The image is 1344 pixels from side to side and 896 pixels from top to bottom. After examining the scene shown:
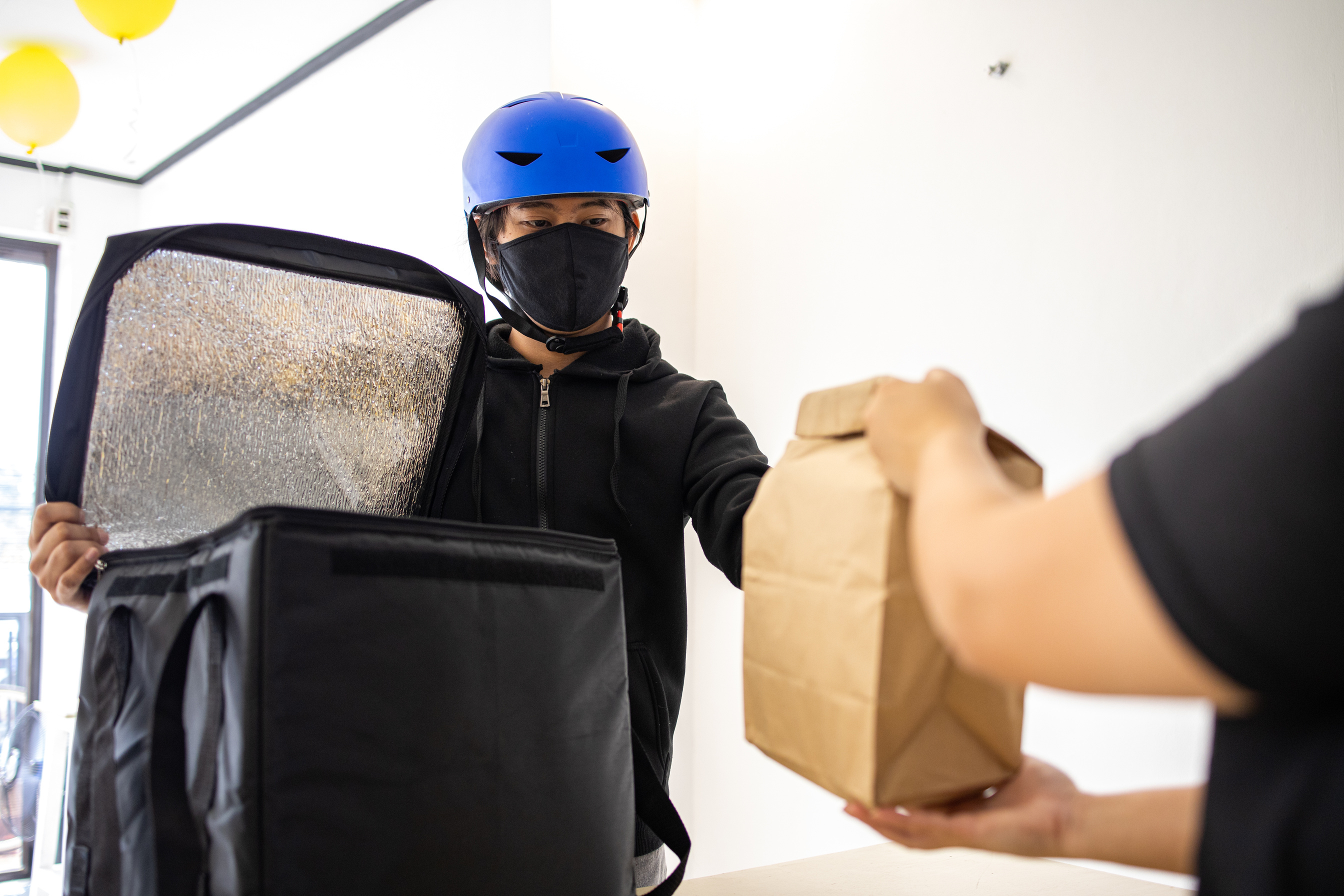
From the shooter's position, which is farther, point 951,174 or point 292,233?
point 951,174

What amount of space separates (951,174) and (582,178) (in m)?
1.06

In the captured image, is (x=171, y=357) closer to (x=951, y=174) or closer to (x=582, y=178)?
(x=582, y=178)

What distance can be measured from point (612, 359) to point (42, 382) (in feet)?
14.0

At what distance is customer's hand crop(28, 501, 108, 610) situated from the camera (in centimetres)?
79

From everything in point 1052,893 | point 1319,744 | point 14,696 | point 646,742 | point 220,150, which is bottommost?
point 14,696

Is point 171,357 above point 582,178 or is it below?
below

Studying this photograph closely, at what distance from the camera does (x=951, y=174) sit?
A: 6.48 feet

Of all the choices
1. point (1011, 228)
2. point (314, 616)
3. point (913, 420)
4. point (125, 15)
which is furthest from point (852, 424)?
point (125, 15)

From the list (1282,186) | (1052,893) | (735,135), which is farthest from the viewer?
(735,135)

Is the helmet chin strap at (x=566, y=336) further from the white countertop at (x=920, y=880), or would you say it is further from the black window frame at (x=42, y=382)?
the black window frame at (x=42, y=382)

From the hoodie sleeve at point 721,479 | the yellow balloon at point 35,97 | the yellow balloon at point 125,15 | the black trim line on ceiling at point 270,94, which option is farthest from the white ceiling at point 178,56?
the hoodie sleeve at point 721,479

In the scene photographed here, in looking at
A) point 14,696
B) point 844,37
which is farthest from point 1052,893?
point 14,696

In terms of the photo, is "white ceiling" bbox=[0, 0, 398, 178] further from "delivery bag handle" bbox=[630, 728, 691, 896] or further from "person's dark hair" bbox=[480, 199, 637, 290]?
"delivery bag handle" bbox=[630, 728, 691, 896]

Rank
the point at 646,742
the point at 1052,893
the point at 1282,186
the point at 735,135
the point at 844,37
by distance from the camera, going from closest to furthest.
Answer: the point at 1052,893 → the point at 646,742 → the point at 1282,186 → the point at 844,37 → the point at 735,135
